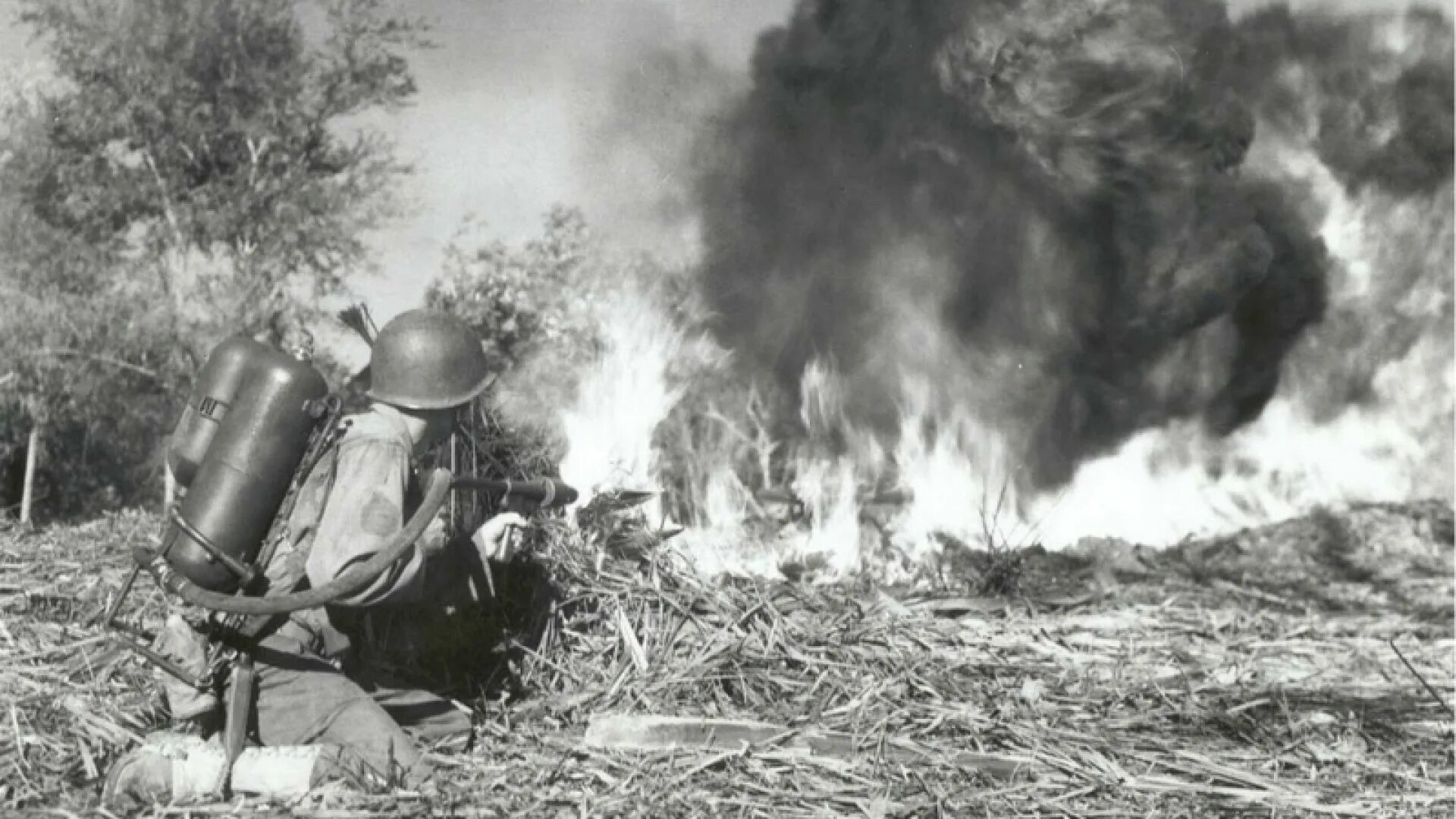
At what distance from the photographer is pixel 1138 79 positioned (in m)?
10.8

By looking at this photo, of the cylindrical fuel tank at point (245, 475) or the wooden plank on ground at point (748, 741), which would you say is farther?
the wooden plank on ground at point (748, 741)

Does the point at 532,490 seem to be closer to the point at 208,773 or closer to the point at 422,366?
the point at 422,366

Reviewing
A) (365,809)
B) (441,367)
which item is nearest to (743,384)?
(441,367)

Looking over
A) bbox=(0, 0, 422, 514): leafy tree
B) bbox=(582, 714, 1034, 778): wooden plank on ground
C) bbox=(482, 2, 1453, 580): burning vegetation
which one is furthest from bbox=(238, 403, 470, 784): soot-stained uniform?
bbox=(0, 0, 422, 514): leafy tree

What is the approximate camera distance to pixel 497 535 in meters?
4.50

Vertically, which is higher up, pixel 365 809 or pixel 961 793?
pixel 961 793

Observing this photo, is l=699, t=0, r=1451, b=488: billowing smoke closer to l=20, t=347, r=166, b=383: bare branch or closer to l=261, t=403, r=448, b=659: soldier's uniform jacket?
l=261, t=403, r=448, b=659: soldier's uniform jacket

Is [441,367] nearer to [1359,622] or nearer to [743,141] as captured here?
[1359,622]

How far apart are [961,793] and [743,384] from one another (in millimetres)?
6195

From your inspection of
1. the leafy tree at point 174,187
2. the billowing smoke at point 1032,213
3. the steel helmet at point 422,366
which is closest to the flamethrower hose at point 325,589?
the steel helmet at point 422,366

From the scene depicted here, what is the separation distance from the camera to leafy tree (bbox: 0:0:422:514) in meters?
15.4

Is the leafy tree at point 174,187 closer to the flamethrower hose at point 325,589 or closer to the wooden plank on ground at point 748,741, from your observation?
the wooden plank on ground at point 748,741

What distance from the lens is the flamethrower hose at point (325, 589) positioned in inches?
142

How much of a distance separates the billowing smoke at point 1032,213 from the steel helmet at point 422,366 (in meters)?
5.86
